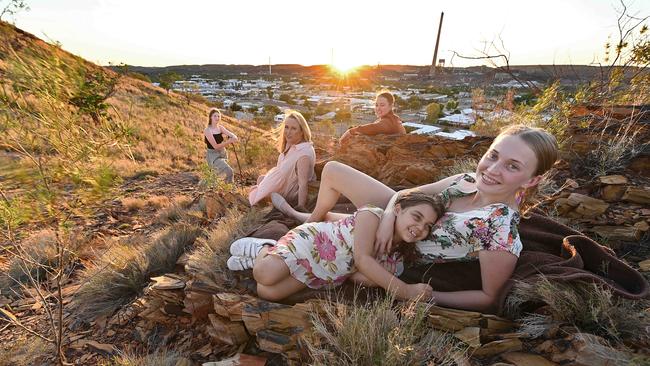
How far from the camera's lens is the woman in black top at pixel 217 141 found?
6.70 m

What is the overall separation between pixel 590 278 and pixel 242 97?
39.5 m

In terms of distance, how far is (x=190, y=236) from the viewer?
3.99m

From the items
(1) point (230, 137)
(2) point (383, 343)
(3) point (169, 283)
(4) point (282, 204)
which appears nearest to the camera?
(2) point (383, 343)

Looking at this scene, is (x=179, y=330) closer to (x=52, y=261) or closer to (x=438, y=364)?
(x=438, y=364)

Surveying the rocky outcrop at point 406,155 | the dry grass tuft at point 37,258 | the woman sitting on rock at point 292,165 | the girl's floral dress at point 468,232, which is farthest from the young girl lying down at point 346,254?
the dry grass tuft at point 37,258

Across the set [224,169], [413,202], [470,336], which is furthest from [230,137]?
[470,336]

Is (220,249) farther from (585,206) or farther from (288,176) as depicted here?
(585,206)

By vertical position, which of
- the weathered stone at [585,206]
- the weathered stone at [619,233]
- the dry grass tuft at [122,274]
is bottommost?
the dry grass tuft at [122,274]

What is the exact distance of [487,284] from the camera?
2062 millimetres

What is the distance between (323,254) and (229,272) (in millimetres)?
920

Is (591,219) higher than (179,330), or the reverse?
(591,219)

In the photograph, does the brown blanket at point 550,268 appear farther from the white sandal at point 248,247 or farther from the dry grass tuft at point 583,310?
the white sandal at point 248,247

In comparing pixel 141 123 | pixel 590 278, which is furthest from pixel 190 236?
pixel 141 123

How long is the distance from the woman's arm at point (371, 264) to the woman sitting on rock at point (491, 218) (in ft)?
0.21
